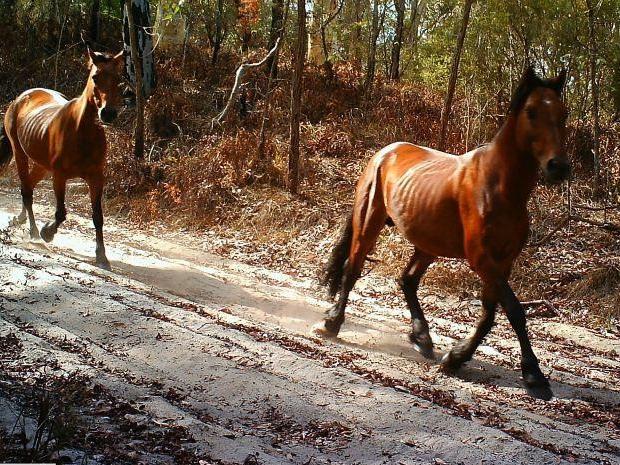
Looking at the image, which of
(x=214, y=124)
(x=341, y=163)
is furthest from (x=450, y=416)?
(x=214, y=124)

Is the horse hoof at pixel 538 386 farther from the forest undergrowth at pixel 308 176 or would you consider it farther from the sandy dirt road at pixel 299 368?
the forest undergrowth at pixel 308 176

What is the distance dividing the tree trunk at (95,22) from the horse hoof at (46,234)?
42.8ft

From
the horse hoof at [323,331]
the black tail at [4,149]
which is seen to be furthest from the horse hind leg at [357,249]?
the black tail at [4,149]

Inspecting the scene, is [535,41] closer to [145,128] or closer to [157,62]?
[145,128]

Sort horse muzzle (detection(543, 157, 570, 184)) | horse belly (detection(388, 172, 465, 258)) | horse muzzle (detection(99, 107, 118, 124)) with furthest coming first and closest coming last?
horse muzzle (detection(99, 107, 118, 124)) < horse belly (detection(388, 172, 465, 258)) < horse muzzle (detection(543, 157, 570, 184))

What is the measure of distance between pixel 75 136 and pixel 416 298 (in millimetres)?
4961

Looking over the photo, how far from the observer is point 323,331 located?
22.8 feet

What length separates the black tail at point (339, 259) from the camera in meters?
7.43

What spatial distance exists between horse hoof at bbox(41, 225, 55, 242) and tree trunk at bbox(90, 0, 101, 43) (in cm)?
1304

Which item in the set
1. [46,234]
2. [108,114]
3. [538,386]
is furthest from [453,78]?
[538,386]

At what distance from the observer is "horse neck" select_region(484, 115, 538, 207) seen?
554 cm

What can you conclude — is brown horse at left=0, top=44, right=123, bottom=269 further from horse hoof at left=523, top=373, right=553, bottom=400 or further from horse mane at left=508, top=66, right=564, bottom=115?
horse hoof at left=523, top=373, right=553, bottom=400

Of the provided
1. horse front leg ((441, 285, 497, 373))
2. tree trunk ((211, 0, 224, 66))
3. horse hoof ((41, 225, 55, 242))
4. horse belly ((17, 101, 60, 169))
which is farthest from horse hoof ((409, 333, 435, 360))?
tree trunk ((211, 0, 224, 66))

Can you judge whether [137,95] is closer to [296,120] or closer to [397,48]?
[296,120]
